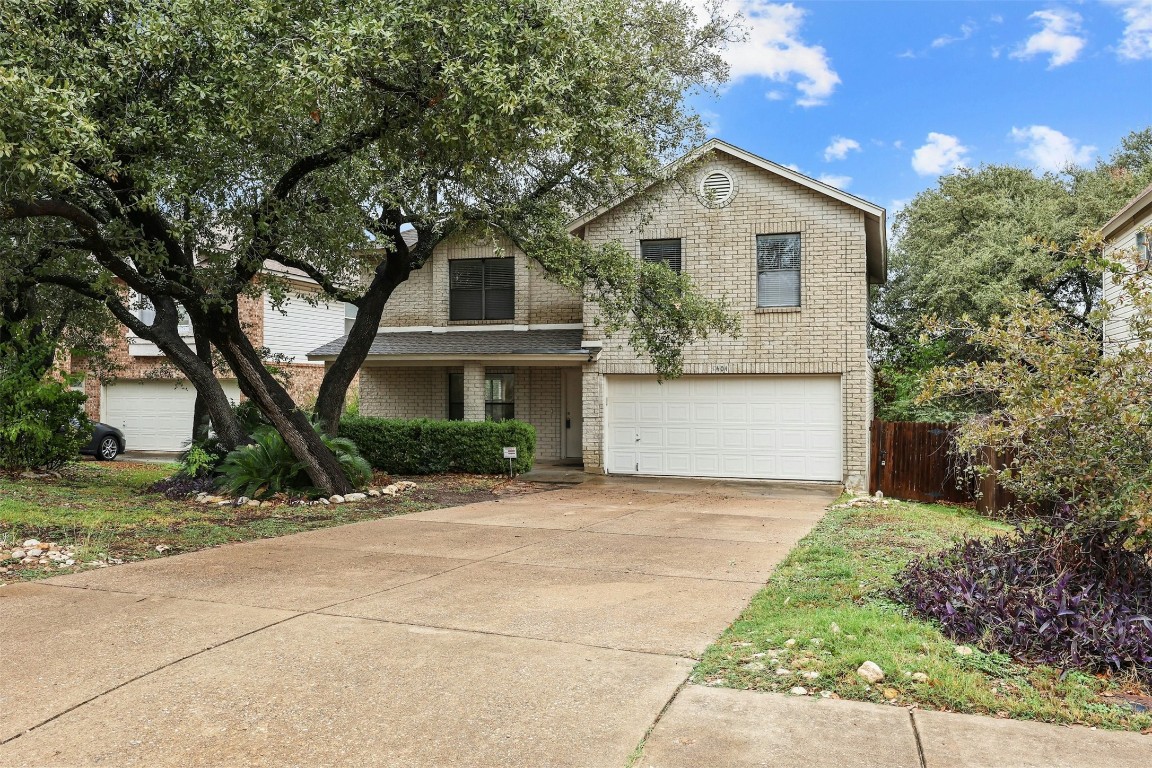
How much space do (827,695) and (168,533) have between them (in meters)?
7.63

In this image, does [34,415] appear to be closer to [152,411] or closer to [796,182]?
[152,411]

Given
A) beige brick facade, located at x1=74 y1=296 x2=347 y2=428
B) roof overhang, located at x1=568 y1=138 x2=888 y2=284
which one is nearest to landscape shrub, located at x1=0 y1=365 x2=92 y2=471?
beige brick facade, located at x1=74 y1=296 x2=347 y2=428

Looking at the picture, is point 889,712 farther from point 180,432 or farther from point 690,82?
point 180,432

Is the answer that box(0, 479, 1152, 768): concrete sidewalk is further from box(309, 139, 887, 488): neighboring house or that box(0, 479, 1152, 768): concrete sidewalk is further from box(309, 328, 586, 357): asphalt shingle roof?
box(309, 328, 586, 357): asphalt shingle roof

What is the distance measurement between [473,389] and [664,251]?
5.14m

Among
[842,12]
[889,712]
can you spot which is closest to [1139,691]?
[889,712]

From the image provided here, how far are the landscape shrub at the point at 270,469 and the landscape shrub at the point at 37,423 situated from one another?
4092mm

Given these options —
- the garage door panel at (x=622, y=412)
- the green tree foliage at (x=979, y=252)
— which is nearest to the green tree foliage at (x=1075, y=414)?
the garage door panel at (x=622, y=412)

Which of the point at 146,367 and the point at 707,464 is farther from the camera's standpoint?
the point at 146,367

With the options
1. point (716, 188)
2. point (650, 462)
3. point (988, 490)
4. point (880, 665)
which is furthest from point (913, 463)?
point (880, 665)

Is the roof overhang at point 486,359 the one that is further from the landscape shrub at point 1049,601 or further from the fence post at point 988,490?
the landscape shrub at point 1049,601

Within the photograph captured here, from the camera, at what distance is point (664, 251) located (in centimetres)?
1694

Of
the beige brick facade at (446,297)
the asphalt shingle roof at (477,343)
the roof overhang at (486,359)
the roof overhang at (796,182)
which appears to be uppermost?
the roof overhang at (796,182)

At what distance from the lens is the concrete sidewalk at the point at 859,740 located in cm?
338
